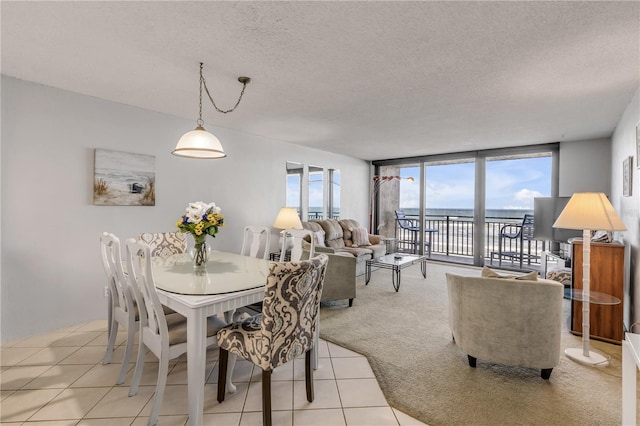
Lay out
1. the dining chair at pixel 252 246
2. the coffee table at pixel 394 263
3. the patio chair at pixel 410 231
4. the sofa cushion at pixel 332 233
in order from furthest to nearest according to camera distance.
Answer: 1. the patio chair at pixel 410 231
2. the sofa cushion at pixel 332 233
3. the coffee table at pixel 394 263
4. the dining chair at pixel 252 246

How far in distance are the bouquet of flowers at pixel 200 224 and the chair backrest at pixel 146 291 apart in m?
0.54

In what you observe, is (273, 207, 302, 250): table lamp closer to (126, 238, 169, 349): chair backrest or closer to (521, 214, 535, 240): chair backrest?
(126, 238, 169, 349): chair backrest

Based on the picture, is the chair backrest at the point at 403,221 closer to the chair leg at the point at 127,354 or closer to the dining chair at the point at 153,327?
the dining chair at the point at 153,327

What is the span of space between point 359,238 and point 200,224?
13.2 feet

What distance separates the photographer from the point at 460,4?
1704mm

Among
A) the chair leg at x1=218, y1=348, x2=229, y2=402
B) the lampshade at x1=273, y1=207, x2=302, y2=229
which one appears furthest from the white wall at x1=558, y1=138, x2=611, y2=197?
the chair leg at x1=218, y1=348, x2=229, y2=402

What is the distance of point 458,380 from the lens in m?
2.21

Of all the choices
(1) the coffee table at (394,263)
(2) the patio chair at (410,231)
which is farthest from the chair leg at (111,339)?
(2) the patio chair at (410,231)

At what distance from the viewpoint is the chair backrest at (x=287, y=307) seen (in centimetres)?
160

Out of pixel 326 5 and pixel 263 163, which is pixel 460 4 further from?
pixel 263 163

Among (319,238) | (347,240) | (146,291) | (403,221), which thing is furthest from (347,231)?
(146,291)

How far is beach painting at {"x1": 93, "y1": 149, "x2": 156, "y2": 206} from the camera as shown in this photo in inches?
128

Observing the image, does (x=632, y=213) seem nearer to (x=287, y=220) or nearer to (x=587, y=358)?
(x=587, y=358)

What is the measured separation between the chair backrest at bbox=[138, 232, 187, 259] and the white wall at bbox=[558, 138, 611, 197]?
19.9ft
